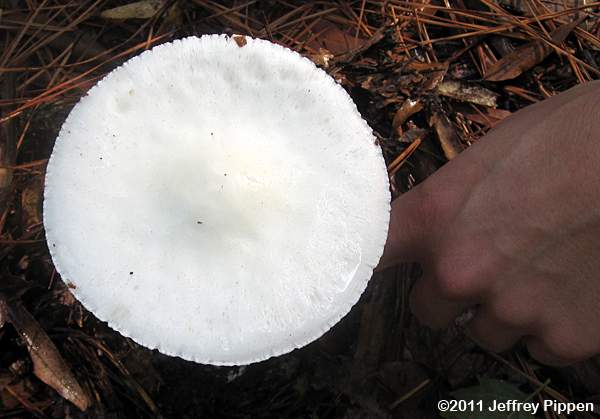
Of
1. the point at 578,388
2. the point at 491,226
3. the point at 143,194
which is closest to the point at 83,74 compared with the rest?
the point at 143,194

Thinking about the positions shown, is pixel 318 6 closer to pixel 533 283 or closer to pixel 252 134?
pixel 252 134

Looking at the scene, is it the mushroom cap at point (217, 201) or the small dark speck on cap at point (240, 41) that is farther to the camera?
the small dark speck on cap at point (240, 41)

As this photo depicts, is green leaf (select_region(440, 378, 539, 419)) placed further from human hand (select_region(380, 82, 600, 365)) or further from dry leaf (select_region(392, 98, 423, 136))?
dry leaf (select_region(392, 98, 423, 136))

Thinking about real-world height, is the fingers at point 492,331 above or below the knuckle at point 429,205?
below

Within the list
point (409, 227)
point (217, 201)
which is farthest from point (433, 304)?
point (217, 201)

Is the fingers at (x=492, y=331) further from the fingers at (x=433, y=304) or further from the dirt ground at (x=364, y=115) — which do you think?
the dirt ground at (x=364, y=115)

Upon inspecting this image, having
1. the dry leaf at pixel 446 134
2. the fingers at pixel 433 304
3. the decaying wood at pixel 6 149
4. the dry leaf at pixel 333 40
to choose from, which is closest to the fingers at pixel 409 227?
the fingers at pixel 433 304
